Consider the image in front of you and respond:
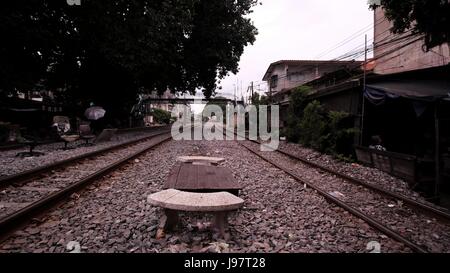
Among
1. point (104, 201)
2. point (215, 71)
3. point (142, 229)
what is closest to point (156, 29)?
point (215, 71)

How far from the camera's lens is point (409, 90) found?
902 centimetres

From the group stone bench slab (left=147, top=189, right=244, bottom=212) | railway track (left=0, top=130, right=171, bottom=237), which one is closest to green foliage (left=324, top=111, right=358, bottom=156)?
railway track (left=0, top=130, right=171, bottom=237)

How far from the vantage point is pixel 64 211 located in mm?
4449

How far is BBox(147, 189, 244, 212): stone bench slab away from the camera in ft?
11.2

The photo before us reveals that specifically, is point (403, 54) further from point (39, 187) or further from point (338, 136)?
point (39, 187)

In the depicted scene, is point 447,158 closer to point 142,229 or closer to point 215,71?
point 142,229

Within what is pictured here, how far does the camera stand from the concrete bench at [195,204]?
135 inches

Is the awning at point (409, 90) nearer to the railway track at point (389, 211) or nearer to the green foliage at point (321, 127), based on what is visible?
the green foliage at point (321, 127)

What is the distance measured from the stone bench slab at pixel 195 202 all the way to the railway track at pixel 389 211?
212 centimetres

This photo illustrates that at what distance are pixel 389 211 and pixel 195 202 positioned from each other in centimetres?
357

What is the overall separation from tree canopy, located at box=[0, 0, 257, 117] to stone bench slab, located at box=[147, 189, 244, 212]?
1418 cm

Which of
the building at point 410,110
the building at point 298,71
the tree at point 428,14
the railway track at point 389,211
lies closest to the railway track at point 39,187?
the railway track at point 389,211

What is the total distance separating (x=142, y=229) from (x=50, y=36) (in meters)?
15.7

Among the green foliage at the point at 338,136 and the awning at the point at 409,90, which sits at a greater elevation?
the awning at the point at 409,90
